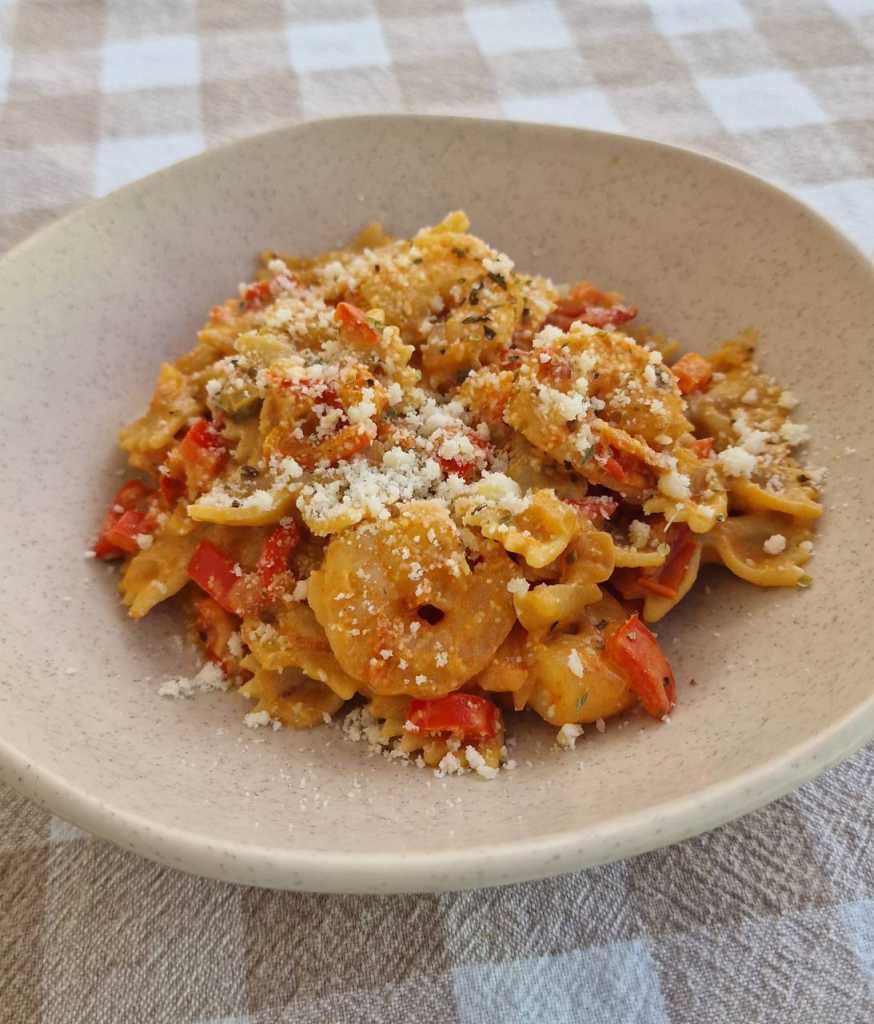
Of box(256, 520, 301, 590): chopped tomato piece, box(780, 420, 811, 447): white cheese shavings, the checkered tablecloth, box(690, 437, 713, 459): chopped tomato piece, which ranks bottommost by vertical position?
the checkered tablecloth

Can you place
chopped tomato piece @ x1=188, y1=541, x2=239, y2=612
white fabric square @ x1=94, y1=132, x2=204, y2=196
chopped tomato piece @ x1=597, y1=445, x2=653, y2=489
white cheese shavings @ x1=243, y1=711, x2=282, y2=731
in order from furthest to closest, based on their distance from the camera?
1. white fabric square @ x1=94, y1=132, x2=204, y2=196
2. chopped tomato piece @ x1=188, y1=541, x2=239, y2=612
3. chopped tomato piece @ x1=597, y1=445, x2=653, y2=489
4. white cheese shavings @ x1=243, y1=711, x2=282, y2=731

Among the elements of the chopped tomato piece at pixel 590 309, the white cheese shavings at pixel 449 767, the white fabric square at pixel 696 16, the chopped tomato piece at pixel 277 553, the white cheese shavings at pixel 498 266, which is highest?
the white cheese shavings at pixel 498 266

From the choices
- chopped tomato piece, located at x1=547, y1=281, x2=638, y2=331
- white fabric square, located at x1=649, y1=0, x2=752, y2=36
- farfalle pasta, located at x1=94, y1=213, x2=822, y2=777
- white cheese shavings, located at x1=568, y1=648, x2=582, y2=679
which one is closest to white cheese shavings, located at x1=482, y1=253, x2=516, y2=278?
farfalle pasta, located at x1=94, y1=213, x2=822, y2=777

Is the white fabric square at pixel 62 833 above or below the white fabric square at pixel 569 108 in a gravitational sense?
below

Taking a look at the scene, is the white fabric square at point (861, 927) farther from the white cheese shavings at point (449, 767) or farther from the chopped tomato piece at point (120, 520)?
the chopped tomato piece at point (120, 520)

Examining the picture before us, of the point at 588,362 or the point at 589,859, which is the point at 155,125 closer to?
the point at 588,362

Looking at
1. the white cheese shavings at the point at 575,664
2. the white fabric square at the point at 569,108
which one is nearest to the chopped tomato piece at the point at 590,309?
the white cheese shavings at the point at 575,664

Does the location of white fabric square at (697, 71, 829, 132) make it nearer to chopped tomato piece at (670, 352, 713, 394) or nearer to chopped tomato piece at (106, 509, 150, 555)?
chopped tomato piece at (670, 352, 713, 394)

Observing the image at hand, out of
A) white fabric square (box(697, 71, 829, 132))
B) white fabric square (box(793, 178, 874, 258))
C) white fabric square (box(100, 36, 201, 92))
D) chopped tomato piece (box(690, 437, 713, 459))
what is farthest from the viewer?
white fabric square (box(100, 36, 201, 92))
